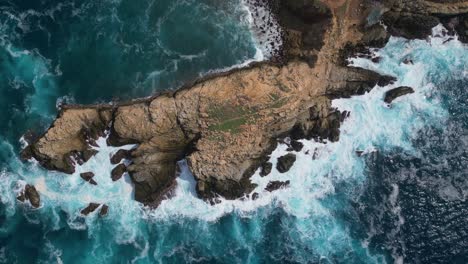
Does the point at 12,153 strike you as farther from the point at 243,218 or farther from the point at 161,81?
the point at 243,218

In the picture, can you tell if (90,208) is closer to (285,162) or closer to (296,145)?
(285,162)

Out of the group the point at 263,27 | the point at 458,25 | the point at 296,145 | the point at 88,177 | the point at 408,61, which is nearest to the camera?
the point at 88,177

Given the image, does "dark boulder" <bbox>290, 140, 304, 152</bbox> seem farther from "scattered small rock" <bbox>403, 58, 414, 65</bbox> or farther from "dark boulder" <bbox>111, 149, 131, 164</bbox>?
"dark boulder" <bbox>111, 149, 131, 164</bbox>

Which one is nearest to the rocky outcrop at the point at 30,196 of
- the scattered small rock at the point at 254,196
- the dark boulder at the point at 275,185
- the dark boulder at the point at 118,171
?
the dark boulder at the point at 118,171

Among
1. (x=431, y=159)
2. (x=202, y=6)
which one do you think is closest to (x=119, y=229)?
(x=202, y=6)

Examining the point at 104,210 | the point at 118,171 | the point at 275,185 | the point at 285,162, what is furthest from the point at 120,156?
the point at 285,162

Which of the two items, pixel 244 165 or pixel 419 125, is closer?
pixel 244 165
